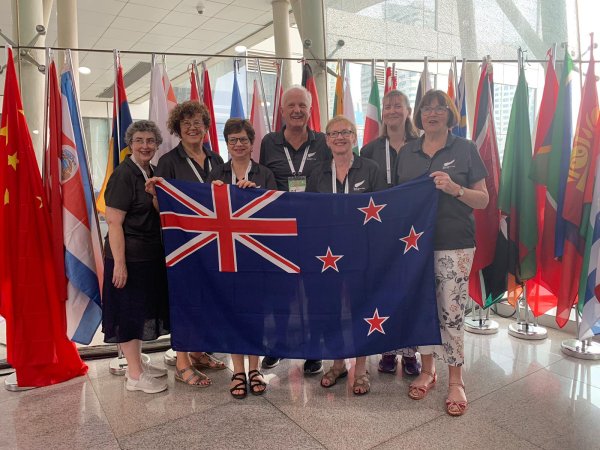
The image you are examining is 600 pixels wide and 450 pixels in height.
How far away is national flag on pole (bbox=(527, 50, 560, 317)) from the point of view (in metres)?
2.91

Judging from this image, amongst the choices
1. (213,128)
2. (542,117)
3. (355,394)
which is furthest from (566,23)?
(355,394)

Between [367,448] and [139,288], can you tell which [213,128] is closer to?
[139,288]

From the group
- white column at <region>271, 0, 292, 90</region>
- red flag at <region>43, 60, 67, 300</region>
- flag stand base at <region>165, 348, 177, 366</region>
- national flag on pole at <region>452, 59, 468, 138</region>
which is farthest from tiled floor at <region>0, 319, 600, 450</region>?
white column at <region>271, 0, 292, 90</region>

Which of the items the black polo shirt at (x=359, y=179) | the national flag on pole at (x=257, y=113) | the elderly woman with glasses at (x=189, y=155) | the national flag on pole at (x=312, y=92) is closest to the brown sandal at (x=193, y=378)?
the elderly woman with glasses at (x=189, y=155)

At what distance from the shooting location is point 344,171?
2.39 metres

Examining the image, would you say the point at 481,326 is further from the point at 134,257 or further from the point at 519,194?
the point at 134,257

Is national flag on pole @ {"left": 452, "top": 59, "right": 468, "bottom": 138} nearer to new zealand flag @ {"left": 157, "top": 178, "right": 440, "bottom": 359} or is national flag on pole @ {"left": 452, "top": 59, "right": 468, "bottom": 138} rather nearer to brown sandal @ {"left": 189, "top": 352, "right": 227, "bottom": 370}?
new zealand flag @ {"left": 157, "top": 178, "right": 440, "bottom": 359}

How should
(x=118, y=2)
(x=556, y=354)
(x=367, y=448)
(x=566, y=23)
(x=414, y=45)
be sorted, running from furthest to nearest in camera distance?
(x=118, y=2) → (x=414, y=45) → (x=566, y=23) → (x=556, y=354) → (x=367, y=448)

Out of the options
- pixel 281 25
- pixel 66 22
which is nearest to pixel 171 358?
pixel 66 22

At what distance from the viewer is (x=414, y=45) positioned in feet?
12.6

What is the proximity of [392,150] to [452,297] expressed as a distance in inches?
34.6

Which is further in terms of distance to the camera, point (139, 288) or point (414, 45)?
point (414, 45)

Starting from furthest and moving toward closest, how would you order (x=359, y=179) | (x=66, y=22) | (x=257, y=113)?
1. (x=66, y=22)
2. (x=257, y=113)
3. (x=359, y=179)

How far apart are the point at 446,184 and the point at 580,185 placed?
1187mm
